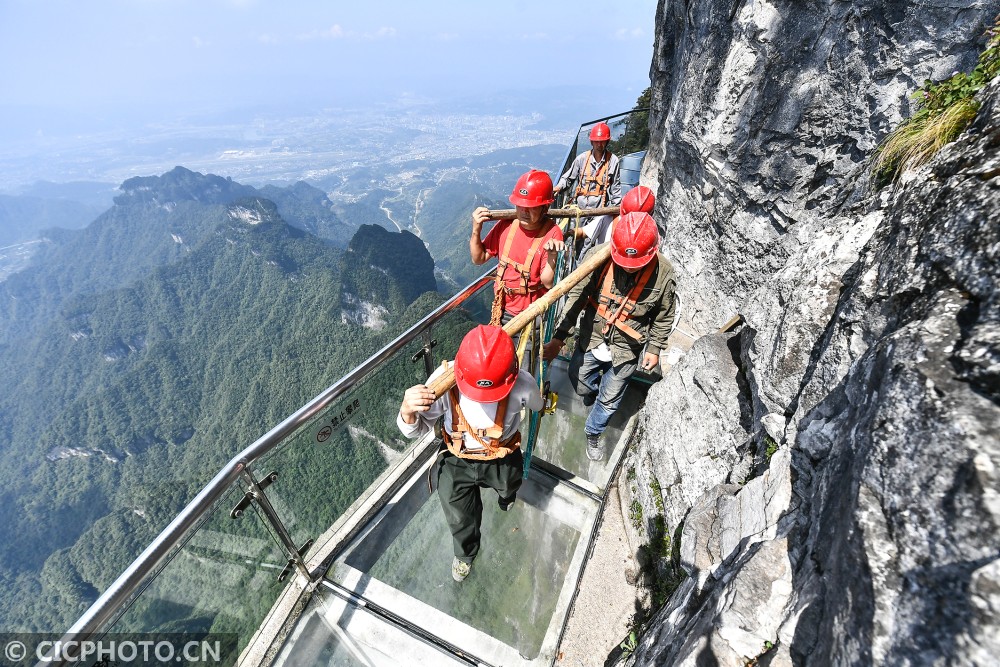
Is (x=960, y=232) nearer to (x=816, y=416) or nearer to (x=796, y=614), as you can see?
(x=816, y=416)

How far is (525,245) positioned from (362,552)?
3.77m

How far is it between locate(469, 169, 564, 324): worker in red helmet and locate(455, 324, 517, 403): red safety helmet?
2.32 meters

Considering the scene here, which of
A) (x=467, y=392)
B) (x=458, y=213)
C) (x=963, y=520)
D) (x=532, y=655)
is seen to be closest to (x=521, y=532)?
(x=532, y=655)

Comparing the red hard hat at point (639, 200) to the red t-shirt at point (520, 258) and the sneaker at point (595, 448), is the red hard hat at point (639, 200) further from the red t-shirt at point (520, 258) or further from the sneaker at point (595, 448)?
the sneaker at point (595, 448)

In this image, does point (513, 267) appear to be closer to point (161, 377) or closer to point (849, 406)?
point (849, 406)

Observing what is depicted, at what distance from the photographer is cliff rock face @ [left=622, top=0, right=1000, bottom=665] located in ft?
3.85

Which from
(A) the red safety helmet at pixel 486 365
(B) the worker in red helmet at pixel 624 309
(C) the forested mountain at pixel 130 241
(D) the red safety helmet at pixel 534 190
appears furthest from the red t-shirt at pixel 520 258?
(C) the forested mountain at pixel 130 241

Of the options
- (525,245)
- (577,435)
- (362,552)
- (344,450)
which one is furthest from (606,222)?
(362,552)

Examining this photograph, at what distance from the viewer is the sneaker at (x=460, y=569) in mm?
3961

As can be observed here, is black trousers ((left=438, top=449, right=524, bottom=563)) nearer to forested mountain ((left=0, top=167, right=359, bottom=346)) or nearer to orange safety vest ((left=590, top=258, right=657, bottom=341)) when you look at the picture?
orange safety vest ((left=590, top=258, right=657, bottom=341))

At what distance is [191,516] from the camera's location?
8.31 feet

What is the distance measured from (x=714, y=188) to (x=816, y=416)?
741 centimetres

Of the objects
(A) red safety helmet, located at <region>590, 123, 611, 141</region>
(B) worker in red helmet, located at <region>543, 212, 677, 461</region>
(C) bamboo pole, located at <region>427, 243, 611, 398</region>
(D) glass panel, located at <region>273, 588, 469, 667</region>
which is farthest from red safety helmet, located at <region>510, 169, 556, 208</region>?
(D) glass panel, located at <region>273, 588, 469, 667</region>

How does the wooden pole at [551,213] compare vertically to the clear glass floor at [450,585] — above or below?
above
